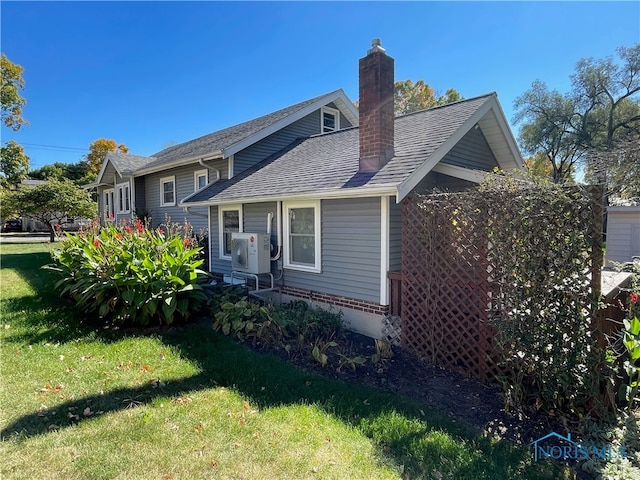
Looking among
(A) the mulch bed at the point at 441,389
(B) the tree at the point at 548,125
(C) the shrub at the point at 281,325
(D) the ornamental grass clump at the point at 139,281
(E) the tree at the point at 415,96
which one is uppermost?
(E) the tree at the point at 415,96

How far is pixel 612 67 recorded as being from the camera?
22.7m

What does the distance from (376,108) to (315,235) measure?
2.77 meters

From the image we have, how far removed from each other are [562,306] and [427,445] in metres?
1.99

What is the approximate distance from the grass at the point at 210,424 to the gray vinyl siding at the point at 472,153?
5.60m

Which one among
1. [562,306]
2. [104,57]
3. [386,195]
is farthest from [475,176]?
[104,57]

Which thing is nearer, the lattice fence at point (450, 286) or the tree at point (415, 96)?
the lattice fence at point (450, 286)

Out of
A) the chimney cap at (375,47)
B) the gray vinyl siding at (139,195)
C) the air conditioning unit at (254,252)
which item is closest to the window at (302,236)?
the air conditioning unit at (254,252)

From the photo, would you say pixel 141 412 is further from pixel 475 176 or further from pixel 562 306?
pixel 475 176

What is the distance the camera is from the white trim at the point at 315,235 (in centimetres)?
722

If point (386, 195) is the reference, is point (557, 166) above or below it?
above

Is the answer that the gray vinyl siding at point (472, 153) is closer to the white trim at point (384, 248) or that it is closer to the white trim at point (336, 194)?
the white trim at point (384, 248)

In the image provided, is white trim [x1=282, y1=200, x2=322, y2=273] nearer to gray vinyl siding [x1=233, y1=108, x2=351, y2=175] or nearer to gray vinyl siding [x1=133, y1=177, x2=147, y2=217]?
gray vinyl siding [x1=233, y1=108, x2=351, y2=175]

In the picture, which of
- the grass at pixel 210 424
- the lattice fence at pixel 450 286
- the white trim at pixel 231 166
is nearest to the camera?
the grass at pixel 210 424

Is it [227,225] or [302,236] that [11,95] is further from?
[302,236]
